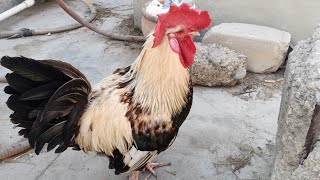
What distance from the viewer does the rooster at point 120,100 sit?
254cm

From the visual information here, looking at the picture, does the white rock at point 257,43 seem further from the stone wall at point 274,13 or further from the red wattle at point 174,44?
the red wattle at point 174,44

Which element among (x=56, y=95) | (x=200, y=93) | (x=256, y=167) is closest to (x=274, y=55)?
(x=200, y=93)

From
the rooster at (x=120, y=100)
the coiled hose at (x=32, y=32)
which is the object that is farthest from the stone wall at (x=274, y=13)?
the rooster at (x=120, y=100)

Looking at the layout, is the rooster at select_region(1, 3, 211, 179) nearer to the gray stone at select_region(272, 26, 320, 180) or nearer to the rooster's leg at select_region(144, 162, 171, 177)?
the rooster's leg at select_region(144, 162, 171, 177)

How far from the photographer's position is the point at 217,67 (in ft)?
15.0

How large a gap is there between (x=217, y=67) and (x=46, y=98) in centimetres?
247

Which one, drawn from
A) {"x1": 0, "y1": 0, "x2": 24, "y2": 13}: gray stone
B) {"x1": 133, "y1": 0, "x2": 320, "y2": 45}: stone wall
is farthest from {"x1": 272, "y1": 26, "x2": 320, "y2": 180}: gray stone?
{"x1": 0, "y1": 0, "x2": 24, "y2": 13}: gray stone

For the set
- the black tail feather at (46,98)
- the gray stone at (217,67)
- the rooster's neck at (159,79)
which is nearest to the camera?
the black tail feather at (46,98)

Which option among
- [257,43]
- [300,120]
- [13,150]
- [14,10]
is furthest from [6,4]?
[300,120]

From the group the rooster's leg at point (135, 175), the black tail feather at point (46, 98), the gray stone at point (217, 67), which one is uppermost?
the black tail feather at point (46, 98)

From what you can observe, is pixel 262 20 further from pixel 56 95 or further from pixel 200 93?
pixel 56 95

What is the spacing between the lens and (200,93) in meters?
4.61

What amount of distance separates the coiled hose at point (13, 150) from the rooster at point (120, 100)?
88 cm

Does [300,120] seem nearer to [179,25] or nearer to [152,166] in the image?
[179,25]
